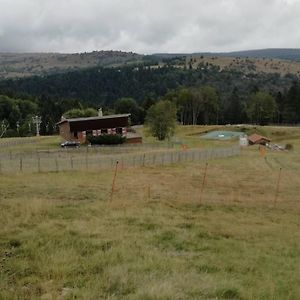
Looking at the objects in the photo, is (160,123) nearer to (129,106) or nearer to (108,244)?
(129,106)

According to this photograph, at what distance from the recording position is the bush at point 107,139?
88625 millimetres

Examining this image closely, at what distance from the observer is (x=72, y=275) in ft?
33.9

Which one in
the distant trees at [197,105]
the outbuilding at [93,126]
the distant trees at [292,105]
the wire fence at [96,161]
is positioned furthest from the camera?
the distant trees at [197,105]

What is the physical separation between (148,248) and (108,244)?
1085 millimetres

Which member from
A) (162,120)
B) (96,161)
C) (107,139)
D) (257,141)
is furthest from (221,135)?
(96,161)

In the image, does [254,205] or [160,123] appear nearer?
[254,205]

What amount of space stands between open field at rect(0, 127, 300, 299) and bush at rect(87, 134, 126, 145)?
5845 cm

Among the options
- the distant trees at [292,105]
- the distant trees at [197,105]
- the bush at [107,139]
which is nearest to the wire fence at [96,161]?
the bush at [107,139]

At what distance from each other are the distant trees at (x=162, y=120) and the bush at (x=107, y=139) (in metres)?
10.6

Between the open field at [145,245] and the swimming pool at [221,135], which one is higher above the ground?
the open field at [145,245]

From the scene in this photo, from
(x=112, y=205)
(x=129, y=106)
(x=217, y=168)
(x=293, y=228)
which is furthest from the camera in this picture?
(x=129, y=106)

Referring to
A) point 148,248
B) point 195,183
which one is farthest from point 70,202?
point 195,183

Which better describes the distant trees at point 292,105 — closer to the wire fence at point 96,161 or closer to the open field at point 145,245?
the wire fence at point 96,161

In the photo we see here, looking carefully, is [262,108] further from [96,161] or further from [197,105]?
[96,161]
